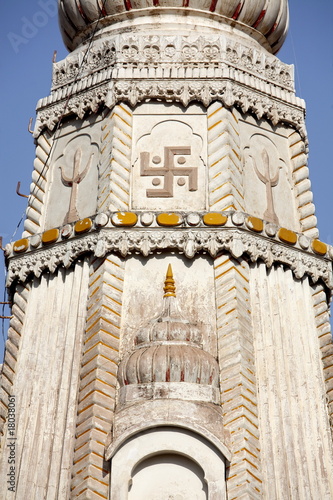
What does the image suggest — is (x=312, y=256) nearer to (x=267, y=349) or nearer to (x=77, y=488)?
(x=267, y=349)

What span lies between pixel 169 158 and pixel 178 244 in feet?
6.71

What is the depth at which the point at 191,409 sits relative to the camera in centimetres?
1673

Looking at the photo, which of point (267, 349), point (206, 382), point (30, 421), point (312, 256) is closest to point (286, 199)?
point (312, 256)

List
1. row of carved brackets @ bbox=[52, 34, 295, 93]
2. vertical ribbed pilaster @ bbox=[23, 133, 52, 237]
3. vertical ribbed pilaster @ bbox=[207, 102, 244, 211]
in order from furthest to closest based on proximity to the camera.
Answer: row of carved brackets @ bbox=[52, 34, 295, 93], vertical ribbed pilaster @ bbox=[23, 133, 52, 237], vertical ribbed pilaster @ bbox=[207, 102, 244, 211]

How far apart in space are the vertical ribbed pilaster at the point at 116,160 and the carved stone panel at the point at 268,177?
7.38 feet

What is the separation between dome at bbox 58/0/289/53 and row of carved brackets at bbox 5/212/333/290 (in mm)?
5220

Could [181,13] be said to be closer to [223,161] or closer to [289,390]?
[223,161]

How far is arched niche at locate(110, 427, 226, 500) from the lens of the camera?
16.3 meters

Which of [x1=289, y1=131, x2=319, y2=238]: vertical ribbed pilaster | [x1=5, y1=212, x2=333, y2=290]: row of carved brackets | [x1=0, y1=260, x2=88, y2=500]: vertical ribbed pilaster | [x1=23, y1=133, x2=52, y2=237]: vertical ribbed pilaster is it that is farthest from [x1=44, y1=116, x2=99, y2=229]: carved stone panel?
[x1=289, y1=131, x2=319, y2=238]: vertical ribbed pilaster

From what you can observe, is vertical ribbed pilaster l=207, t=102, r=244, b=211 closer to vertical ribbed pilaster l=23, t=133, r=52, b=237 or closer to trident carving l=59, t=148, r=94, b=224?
trident carving l=59, t=148, r=94, b=224

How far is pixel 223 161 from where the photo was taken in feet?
64.5

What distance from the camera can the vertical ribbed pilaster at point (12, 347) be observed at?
1841cm

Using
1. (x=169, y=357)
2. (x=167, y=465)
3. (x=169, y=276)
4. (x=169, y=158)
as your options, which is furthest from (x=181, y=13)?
(x=167, y=465)

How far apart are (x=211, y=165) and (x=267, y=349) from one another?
3.73 metres
